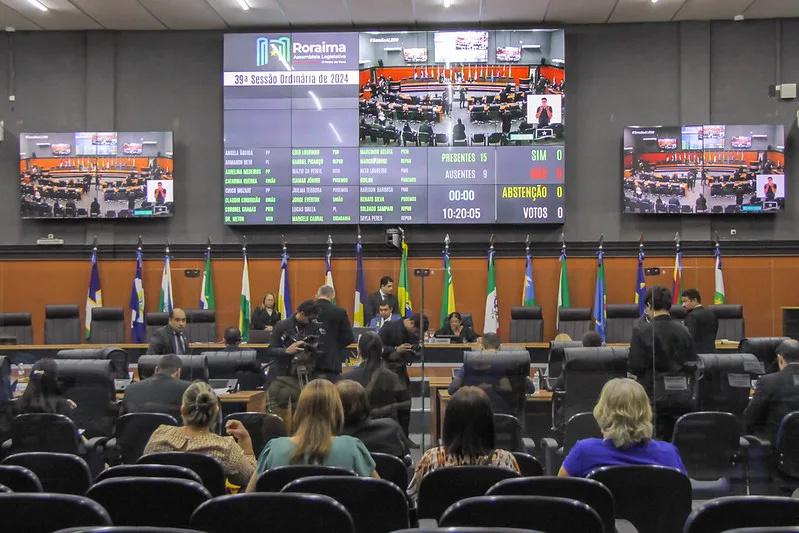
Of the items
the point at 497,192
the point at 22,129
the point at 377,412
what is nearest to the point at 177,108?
the point at 22,129

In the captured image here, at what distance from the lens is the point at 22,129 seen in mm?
12773

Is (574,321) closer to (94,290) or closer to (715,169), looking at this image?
(715,169)

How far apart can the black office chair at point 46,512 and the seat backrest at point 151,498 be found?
0.40m

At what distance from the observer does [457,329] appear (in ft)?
24.2

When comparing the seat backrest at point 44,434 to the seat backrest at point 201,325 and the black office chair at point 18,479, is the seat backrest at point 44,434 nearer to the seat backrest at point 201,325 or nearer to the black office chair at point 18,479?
the seat backrest at point 201,325

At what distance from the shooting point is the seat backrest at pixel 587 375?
606 centimetres

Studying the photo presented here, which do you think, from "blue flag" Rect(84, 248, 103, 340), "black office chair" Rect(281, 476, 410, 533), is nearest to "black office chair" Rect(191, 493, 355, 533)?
"black office chair" Rect(281, 476, 410, 533)

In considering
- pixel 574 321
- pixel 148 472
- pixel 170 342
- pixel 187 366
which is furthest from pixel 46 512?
pixel 574 321

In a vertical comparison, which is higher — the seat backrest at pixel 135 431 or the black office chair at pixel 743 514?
the black office chair at pixel 743 514

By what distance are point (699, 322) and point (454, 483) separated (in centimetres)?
431

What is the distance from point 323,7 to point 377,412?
770cm

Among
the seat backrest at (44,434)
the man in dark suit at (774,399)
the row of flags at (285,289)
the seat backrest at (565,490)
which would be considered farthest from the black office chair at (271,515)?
the row of flags at (285,289)

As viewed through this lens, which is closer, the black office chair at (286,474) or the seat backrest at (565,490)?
the seat backrest at (565,490)

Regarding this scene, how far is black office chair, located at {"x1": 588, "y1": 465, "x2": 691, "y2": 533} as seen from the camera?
3.03 m
